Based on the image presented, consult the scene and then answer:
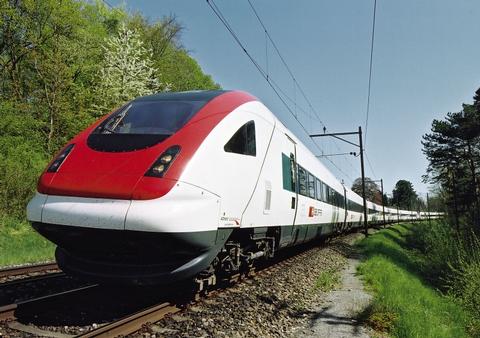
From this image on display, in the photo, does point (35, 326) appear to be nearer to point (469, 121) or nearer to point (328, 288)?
point (328, 288)

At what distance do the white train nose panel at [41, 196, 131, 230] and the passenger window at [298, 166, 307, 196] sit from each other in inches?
233

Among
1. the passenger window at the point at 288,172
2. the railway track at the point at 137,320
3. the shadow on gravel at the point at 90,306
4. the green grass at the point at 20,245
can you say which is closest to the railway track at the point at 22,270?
the green grass at the point at 20,245

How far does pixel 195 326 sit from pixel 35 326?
5.46 ft

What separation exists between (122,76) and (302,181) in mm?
17250

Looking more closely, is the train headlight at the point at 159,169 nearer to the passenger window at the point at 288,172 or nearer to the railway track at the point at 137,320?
the railway track at the point at 137,320

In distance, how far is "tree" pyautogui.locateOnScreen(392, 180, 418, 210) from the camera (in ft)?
408

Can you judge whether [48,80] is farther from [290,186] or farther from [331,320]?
[331,320]

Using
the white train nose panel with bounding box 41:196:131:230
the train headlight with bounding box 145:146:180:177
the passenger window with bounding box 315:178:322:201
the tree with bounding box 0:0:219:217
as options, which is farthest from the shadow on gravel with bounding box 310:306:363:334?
the tree with bounding box 0:0:219:217

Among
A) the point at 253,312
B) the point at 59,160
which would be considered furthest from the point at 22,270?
the point at 253,312

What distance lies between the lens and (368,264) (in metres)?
11.6

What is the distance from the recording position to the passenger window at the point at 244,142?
5714mm

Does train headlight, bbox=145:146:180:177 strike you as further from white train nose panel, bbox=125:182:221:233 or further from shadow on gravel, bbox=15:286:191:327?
shadow on gravel, bbox=15:286:191:327

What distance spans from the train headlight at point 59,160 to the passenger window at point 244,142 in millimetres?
2008

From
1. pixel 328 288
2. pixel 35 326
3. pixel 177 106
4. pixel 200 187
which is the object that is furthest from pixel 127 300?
pixel 328 288
